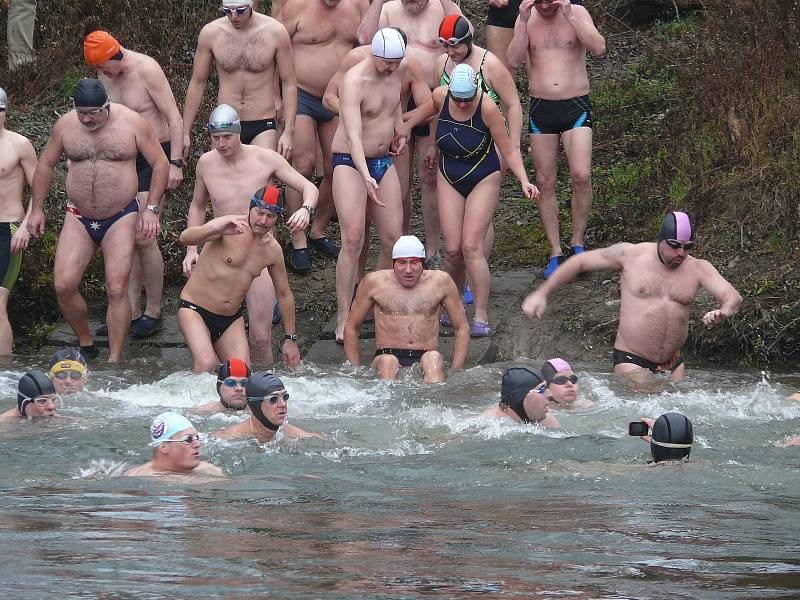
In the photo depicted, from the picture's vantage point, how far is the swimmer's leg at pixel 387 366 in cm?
1040

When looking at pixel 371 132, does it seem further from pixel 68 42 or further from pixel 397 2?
pixel 68 42

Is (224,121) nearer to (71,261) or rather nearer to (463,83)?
(71,261)

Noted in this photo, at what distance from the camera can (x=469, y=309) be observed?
11.9 meters

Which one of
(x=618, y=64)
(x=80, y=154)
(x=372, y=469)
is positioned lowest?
(x=372, y=469)

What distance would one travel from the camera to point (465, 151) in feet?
36.1

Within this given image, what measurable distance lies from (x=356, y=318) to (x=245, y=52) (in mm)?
2549

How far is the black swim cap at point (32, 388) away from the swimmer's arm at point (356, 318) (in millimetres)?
2536

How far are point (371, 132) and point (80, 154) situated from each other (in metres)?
2.34

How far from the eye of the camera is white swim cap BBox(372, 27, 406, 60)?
1070cm

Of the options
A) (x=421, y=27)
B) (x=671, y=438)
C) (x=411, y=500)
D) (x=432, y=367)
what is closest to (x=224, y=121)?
(x=421, y=27)

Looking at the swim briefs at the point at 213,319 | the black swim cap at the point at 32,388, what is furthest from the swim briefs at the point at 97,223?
the black swim cap at the point at 32,388

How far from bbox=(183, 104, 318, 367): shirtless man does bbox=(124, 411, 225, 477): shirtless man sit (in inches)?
120

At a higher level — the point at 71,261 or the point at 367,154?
the point at 367,154

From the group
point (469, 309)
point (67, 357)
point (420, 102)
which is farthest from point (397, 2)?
point (67, 357)
